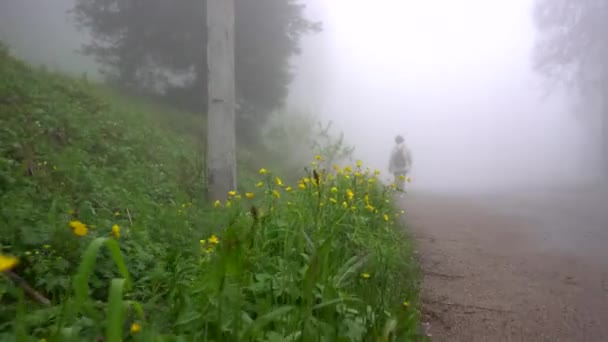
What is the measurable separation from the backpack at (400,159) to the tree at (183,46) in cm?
336

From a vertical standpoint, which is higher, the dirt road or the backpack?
the backpack

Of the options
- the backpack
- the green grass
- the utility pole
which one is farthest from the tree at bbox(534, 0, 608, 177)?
the green grass

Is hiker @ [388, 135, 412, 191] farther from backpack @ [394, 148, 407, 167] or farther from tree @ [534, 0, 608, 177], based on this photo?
tree @ [534, 0, 608, 177]

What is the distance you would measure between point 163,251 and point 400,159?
8848mm

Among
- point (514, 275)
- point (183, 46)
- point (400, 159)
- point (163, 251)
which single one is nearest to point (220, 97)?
point (163, 251)

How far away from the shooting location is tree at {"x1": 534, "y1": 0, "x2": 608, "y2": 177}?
1590 cm

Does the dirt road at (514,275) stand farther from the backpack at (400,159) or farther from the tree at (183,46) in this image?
the tree at (183,46)

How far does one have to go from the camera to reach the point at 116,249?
4.76 ft

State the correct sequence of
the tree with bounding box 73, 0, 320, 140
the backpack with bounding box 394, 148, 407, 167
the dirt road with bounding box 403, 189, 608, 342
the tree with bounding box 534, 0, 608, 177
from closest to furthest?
the dirt road with bounding box 403, 189, 608, 342, the tree with bounding box 73, 0, 320, 140, the backpack with bounding box 394, 148, 407, 167, the tree with bounding box 534, 0, 608, 177

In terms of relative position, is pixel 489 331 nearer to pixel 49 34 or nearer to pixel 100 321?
pixel 100 321

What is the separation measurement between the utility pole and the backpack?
6.45 m

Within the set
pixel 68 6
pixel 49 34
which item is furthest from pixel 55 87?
pixel 68 6

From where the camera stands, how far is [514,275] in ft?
13.9

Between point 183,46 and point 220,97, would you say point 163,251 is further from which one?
point 183,46
